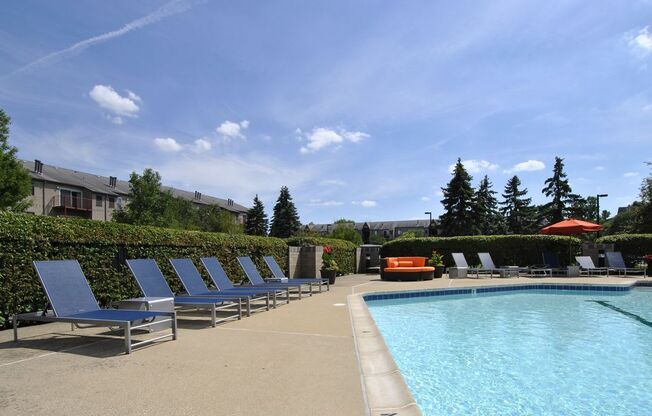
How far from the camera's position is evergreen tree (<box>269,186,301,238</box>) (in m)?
55.4

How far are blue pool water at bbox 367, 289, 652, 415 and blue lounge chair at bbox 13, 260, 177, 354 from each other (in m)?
3.59

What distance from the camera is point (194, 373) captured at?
4234 millimetres

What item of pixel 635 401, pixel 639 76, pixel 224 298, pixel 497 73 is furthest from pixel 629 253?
pixel 224 298

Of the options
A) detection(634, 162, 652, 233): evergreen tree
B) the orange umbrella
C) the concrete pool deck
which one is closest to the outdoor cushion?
the orange umbrella

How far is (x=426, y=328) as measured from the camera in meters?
8.20

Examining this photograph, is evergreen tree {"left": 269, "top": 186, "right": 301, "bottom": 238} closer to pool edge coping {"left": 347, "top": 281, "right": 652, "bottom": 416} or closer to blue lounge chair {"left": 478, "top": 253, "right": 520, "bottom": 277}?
blue lounge chair {"left": 478, "top": 253, "right": 520, "bottom": 277}

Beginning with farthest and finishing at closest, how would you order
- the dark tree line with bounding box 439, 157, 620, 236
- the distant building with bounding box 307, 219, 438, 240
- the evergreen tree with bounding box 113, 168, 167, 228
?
1. the distant building with bounding box 307, 219, 438, 240
2. the dark tree line with bounding box 439, 157, 620, 236
3. the evergreen tree with bounding box 113, 168, 167, 228

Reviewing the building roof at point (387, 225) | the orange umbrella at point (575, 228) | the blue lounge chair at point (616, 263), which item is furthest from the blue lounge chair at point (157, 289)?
the building roof at point (387, 225)

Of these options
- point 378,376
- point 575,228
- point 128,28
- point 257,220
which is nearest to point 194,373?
point 378,376

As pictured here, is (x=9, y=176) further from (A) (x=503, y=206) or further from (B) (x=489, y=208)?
(A) (x=503, y=206)

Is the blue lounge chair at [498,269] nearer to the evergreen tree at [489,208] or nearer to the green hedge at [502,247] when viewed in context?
the green hedge at [502,247]

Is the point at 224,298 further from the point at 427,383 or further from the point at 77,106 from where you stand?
the point at 77,106

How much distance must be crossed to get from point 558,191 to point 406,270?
116ft

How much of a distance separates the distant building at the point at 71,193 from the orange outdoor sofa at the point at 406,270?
942 inches
